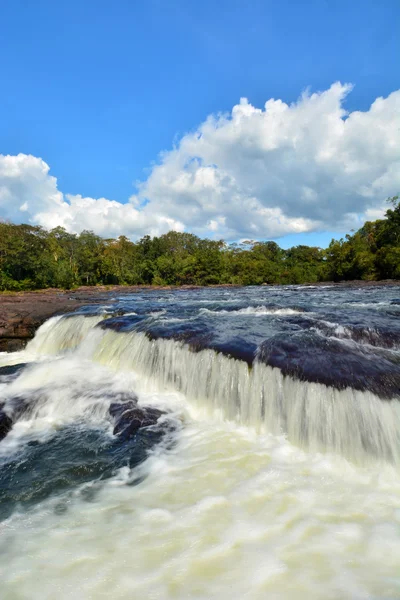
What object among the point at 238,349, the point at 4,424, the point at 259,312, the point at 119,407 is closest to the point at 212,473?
the point at 119,407

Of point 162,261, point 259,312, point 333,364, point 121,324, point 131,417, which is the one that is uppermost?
point 162,261

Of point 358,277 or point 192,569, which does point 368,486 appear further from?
point 358,277

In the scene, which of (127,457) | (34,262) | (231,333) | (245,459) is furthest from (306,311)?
(34,262)

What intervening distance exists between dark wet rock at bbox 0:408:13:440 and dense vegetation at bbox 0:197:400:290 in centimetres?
4379

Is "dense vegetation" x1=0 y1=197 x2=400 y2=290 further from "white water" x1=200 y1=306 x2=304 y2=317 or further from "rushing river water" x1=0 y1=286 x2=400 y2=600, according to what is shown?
"rushing river water" x1=0 y1=286 x2=400 y2=600

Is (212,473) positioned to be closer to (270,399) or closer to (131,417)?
(270,399)

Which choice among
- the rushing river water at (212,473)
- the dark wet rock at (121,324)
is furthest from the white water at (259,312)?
the rushing river water at (212,473)

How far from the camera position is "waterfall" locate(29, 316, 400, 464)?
12.8 feet

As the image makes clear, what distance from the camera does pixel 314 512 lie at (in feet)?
9.97

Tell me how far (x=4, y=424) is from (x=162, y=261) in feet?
169

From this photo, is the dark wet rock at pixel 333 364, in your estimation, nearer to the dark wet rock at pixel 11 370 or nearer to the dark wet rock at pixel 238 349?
the dark wet rock at pixel 238 349

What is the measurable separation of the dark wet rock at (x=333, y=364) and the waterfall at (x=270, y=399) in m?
0.16

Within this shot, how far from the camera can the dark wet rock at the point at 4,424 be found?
4842 mm

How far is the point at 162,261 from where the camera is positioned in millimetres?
55500
